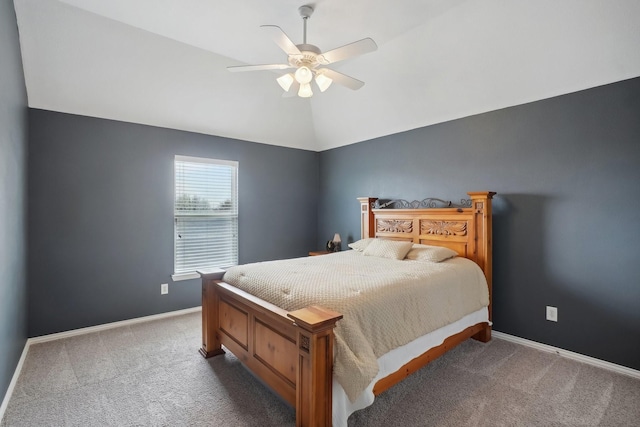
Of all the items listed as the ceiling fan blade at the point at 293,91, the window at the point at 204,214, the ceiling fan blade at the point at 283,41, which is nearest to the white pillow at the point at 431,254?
the ceiling fan blade at the point at 293,91

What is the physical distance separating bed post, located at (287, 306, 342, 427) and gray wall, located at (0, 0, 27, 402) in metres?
1.99

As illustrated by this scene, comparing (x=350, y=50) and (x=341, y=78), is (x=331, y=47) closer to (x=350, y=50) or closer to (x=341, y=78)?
(x=341, y=78)

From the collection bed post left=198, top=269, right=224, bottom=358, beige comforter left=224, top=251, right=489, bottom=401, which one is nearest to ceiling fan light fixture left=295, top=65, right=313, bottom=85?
beige comforter left=224, top=251, right=489, bottom=401

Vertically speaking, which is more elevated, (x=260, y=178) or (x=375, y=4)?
(x=375, y=4)

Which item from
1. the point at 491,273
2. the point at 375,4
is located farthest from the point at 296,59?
the point at 491,273

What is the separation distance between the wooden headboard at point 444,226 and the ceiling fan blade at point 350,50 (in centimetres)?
184

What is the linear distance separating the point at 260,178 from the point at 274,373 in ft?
10.6

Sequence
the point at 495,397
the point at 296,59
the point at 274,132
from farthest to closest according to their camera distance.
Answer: the point at 274,132 < the point at 296,59 < the point at 495,397

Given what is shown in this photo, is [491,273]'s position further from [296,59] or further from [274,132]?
[274,132]

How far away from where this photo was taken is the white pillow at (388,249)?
10.9ft

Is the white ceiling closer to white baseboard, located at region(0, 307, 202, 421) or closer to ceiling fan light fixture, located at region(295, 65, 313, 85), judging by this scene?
ceiling fan light fixture, located at region(295, 65, 313, 85)

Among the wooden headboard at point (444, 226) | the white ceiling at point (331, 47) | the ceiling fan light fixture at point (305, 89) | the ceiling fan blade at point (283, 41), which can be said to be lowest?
the wooden headboard at point (444, 226)

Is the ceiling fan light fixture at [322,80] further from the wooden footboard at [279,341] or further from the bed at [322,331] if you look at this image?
the wooden footboard at [279,341]

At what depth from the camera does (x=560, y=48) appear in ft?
8.39
